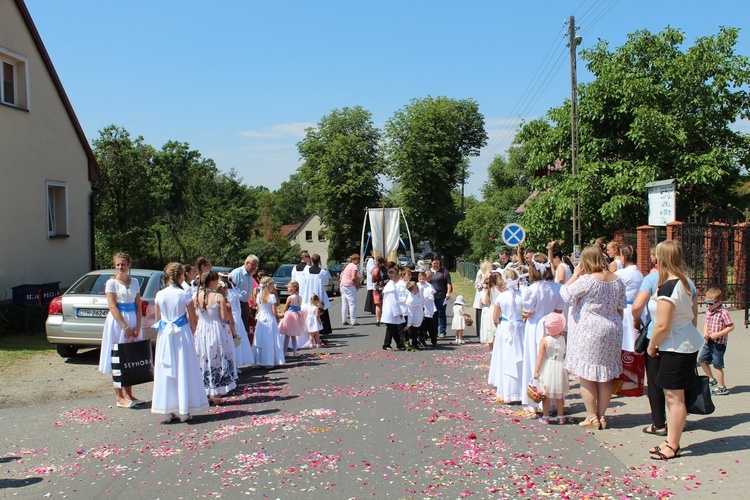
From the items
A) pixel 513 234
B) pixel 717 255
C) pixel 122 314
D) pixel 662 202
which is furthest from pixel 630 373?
pixel 717 255

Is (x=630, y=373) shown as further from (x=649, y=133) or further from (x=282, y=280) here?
(x=282, y=280)

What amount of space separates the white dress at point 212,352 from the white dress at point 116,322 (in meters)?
0.81

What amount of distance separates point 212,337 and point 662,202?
11.1 m

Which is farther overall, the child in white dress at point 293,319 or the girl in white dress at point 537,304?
the child in white dress at point 293,319

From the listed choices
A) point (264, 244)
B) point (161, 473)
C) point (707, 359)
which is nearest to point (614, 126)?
point (707, 359)

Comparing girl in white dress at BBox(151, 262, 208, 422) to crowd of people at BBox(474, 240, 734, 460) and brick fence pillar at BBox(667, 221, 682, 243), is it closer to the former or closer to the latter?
crowd of people at BBox(474, 240, 734, 460)

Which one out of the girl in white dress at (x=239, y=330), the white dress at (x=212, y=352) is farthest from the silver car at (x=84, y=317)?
the white dress at (x=212, y=352)

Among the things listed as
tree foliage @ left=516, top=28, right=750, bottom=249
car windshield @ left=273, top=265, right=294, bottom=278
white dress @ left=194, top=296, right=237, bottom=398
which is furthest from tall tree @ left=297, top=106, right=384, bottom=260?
white dress @ left=194, top=296, right=237, bottom=398

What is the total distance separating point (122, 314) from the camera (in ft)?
28.6

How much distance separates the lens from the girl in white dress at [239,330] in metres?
11.0

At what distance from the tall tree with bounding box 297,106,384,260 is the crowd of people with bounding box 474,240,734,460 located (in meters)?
49.1

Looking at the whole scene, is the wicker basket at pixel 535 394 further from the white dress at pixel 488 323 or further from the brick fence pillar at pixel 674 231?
the brick fence pillar at pixel 674 231

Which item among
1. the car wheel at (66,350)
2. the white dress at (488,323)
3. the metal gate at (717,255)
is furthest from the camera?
the metal gate at (717,255)

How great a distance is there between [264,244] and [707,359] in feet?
151
